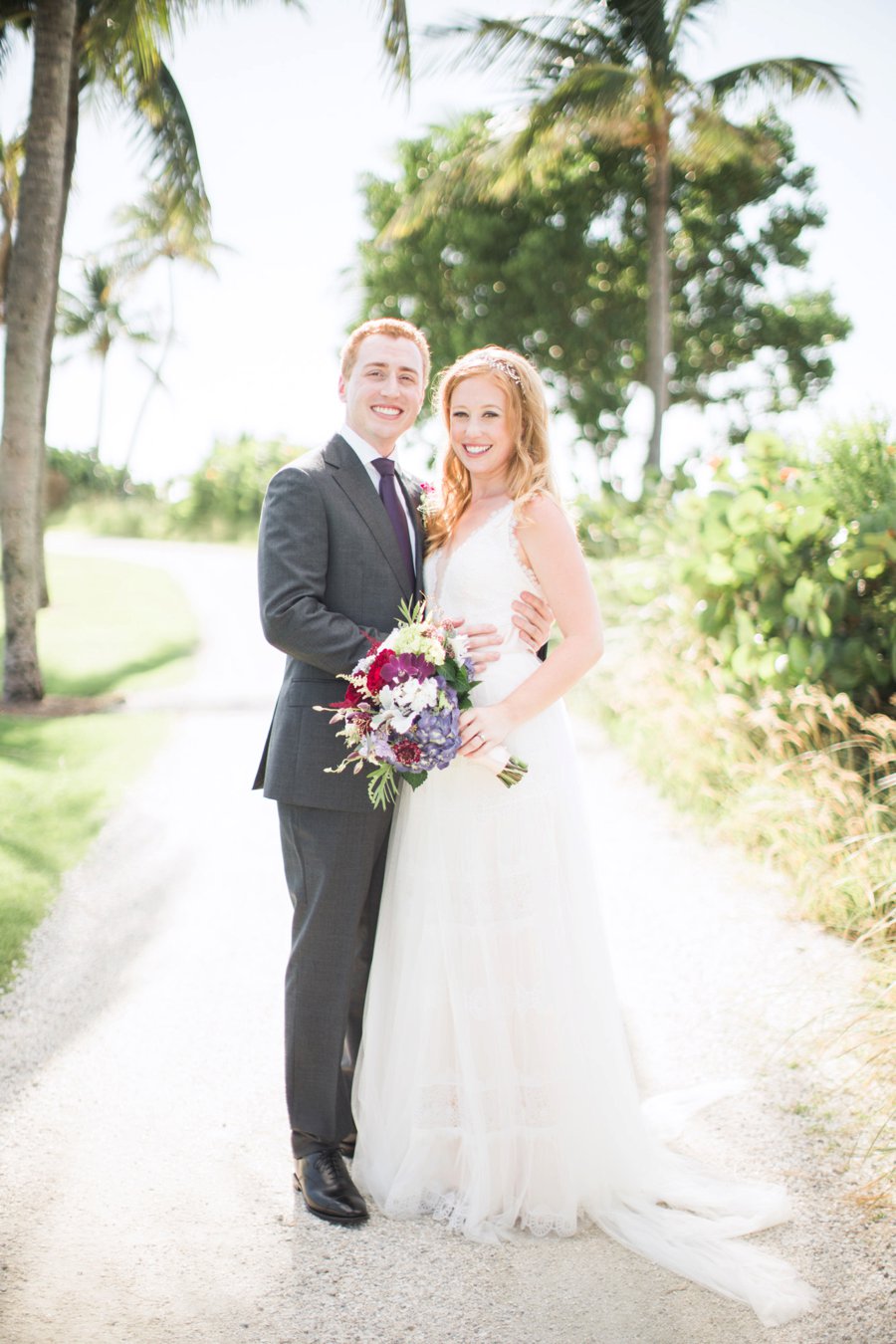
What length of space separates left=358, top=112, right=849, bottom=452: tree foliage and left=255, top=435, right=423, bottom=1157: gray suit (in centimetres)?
1599

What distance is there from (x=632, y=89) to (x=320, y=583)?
12692 millimetres

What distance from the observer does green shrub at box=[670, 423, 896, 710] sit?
550 centimetres

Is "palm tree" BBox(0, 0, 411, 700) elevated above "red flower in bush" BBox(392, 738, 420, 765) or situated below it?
above

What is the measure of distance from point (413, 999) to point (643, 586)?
6076 mm

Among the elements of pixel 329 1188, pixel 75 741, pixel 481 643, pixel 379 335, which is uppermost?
pixel 379 335

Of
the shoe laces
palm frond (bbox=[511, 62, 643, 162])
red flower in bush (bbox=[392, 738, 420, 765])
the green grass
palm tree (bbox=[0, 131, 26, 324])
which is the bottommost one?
the green grass

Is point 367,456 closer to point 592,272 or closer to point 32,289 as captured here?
point 32,289

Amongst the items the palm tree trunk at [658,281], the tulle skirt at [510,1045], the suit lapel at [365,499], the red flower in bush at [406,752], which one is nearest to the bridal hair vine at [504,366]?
the suit lapel at [365,499]

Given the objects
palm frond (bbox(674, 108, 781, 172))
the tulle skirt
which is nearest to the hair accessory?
the tulle skirt

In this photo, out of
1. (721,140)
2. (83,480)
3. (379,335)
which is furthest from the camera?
(83,480)

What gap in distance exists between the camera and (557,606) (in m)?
2.92

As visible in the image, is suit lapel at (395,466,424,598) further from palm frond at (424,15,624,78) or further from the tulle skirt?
palm frond at (424,15,624,78)

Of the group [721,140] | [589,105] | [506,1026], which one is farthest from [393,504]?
[721,140]

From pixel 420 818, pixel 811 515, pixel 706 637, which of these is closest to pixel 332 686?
pixel 420 818
